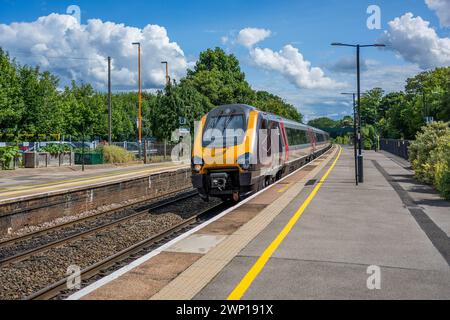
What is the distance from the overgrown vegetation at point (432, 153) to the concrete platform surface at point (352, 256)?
10.9 ft

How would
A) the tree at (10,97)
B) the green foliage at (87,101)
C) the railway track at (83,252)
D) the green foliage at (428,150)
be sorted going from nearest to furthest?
the railway track at (83,252) → the green foliage at (428,150) → the tree at (10,97) → the green foliage at (87,101)

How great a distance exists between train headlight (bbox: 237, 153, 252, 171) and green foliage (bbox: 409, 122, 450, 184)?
8846 mm

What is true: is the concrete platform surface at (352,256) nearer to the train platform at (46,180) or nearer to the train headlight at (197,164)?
the train headlight at (197,164)

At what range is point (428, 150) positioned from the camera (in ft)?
67.5

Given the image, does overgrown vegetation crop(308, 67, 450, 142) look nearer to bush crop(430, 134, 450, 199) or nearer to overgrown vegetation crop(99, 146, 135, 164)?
bush crop(430, 134, 450, 199)

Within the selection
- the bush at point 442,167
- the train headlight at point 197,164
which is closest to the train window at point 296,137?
the bush at point 442,167

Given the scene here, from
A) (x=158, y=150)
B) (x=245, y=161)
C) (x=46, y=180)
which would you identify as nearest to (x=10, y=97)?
(x=158, y=150)

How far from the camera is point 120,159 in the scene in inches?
1416

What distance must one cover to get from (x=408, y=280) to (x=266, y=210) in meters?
6.04

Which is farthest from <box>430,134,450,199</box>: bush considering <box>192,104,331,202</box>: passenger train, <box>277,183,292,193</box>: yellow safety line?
<box>192,104,331,202</box>: passenger train

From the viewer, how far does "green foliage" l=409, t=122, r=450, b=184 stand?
60.4 ft

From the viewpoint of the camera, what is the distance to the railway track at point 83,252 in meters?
7.86
